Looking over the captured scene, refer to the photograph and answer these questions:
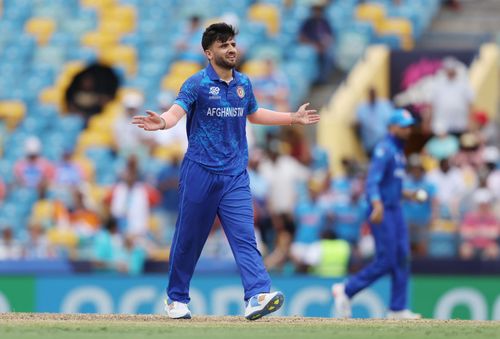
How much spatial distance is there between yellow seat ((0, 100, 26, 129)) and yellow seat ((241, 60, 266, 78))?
3.34 metres

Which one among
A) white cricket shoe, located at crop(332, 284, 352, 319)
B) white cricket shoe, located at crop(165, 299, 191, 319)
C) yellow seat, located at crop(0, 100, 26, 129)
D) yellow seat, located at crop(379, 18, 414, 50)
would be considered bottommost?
white cricket shoe, located at crop(332, 284, 352, 319)

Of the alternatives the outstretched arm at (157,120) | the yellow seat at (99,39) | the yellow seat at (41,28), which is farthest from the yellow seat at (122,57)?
the outstretched arm at (157,120)

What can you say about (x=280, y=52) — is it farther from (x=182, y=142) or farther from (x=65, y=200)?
(x=65, y=200)

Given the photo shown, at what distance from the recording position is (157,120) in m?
9.92

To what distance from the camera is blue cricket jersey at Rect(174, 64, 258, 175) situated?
409 inches

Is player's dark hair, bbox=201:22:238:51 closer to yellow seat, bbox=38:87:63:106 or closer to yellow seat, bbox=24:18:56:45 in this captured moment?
yellow seat, bbox=38:87:63:106

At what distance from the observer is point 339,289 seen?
14602 millimetres

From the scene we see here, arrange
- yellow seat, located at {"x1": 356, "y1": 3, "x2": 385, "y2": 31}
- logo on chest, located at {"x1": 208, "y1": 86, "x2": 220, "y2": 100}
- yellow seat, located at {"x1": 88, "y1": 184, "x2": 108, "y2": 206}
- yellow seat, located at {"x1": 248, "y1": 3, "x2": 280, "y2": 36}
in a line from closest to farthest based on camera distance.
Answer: logo on chest, located at {"x1": 208, "y1": 86, "x2": 220, "y2": 100}
yellow seat, located at {"x1": 88, "y1": 184, "x2": 108, "y2": 206}
yellow seat, located at {"x1": 356, "y1": 3, "x2": 385, "y2": 31}
yellow seat, located at {"x1": 248, "y1": 3, "x2": 280, "y2": 36}

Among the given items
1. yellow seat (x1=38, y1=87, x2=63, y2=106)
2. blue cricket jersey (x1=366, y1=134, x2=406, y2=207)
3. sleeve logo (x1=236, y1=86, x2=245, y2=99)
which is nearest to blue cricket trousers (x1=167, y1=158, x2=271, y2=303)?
sleeve logo (x1=236, y1=86, x2=245, y2=99)

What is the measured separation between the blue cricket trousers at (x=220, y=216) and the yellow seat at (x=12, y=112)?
1049 cm

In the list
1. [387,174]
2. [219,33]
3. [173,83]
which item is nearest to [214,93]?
[219,33]

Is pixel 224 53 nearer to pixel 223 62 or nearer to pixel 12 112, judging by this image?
pixel 223 62

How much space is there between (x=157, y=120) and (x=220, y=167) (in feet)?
2.48

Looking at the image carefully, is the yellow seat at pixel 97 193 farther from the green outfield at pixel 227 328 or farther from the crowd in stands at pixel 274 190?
the green outfield at pixel 227 328
